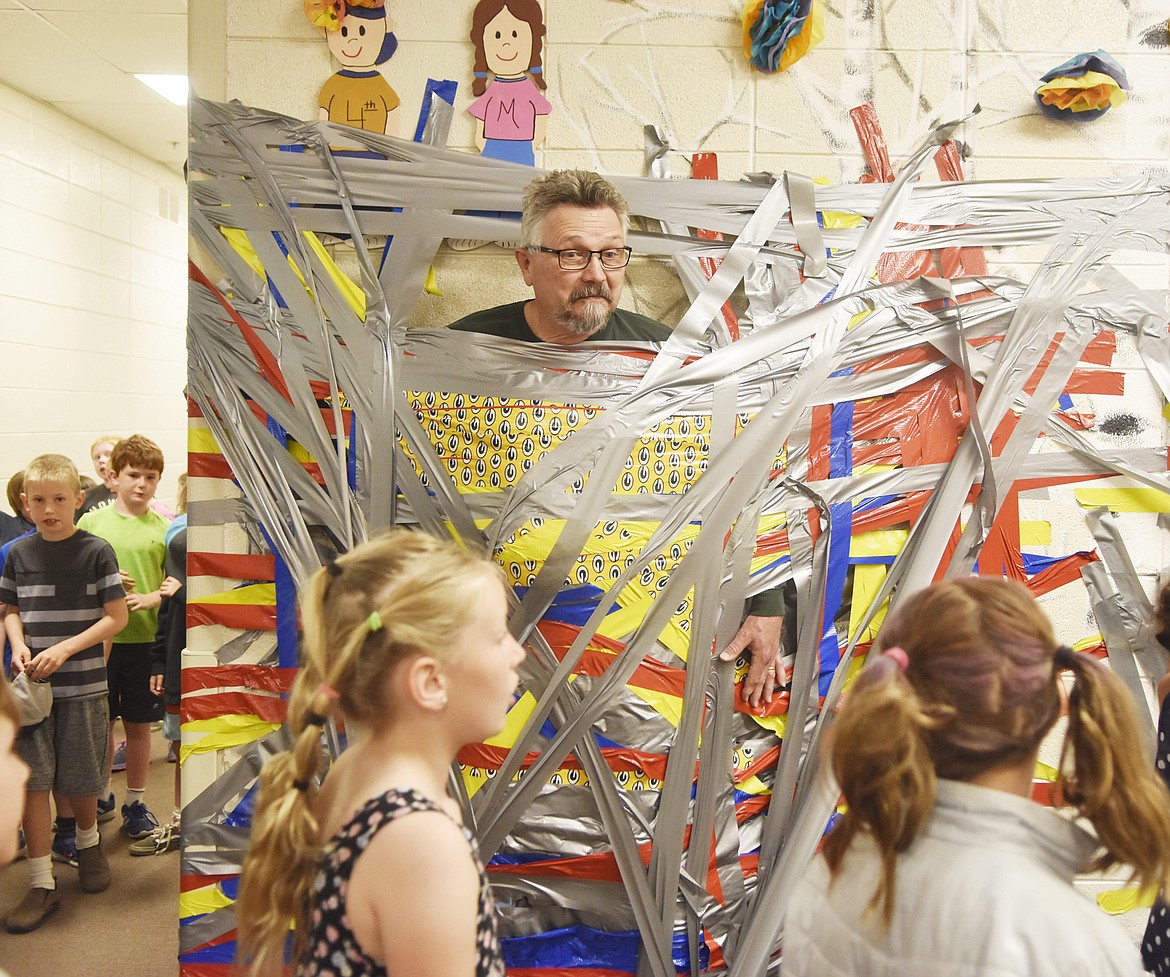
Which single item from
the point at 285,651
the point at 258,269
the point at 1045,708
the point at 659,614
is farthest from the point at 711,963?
the point at 258,269

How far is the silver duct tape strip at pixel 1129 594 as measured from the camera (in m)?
1.85

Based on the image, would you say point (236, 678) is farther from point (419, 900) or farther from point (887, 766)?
point (887, 766)

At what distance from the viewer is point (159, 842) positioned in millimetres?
3025

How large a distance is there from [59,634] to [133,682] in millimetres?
531

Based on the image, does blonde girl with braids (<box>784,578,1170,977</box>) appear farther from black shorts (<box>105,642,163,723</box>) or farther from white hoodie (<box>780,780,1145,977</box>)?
black shorts (<box>105,642,163,723</box>)

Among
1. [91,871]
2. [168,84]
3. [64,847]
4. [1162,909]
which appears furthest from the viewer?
[168,84]

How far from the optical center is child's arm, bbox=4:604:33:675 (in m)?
2.55

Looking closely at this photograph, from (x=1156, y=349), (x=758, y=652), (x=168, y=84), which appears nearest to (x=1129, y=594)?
(x=1156, y=349)

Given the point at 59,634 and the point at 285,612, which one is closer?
the point at 285,612

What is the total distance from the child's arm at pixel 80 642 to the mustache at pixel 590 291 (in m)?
1.80

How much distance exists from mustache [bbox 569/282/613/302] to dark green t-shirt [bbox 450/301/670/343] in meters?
0.06

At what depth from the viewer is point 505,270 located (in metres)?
1.80

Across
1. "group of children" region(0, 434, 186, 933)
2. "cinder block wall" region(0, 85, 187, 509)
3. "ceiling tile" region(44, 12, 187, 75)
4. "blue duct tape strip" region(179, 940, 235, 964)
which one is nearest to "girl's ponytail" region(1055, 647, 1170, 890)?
"blue duct tape strip" region(179, 940, 235, 964)

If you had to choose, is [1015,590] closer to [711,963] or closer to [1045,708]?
[1045,708]
